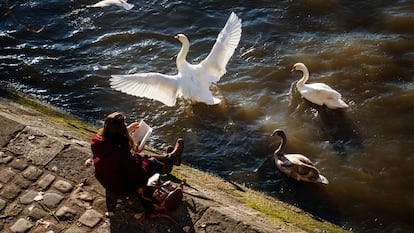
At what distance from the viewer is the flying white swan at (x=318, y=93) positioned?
9.19 metres

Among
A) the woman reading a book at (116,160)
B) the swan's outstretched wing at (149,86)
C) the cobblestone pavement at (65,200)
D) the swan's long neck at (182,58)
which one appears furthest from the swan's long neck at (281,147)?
the woman reading a book at (116,160)

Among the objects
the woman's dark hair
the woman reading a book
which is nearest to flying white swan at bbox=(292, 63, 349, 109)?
the woman reading a book

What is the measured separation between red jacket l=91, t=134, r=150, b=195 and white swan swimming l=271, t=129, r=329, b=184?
9.32 ft

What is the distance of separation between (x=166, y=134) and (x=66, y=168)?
300 cm

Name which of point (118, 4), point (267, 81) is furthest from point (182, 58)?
point (118, 4)

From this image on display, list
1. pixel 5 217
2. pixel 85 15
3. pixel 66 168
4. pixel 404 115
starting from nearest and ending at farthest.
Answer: pixel 5 217
pixel 66 168
pixel 404 115
pixel 85 15

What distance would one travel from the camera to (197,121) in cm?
962

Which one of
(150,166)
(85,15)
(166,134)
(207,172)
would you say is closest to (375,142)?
(207,172)

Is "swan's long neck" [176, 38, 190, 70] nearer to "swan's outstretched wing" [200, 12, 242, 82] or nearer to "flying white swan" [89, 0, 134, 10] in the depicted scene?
"swan's outstretched wing" [200, 12, 242, 82]

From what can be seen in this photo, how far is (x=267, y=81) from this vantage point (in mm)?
10195

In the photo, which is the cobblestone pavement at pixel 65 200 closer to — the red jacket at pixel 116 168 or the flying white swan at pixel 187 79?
the red jacket at pixel 116 168

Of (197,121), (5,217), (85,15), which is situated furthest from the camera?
(85,15)

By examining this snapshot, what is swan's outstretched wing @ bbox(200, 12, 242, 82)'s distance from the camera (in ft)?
32.4

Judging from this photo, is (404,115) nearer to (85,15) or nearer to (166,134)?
(166,134)
